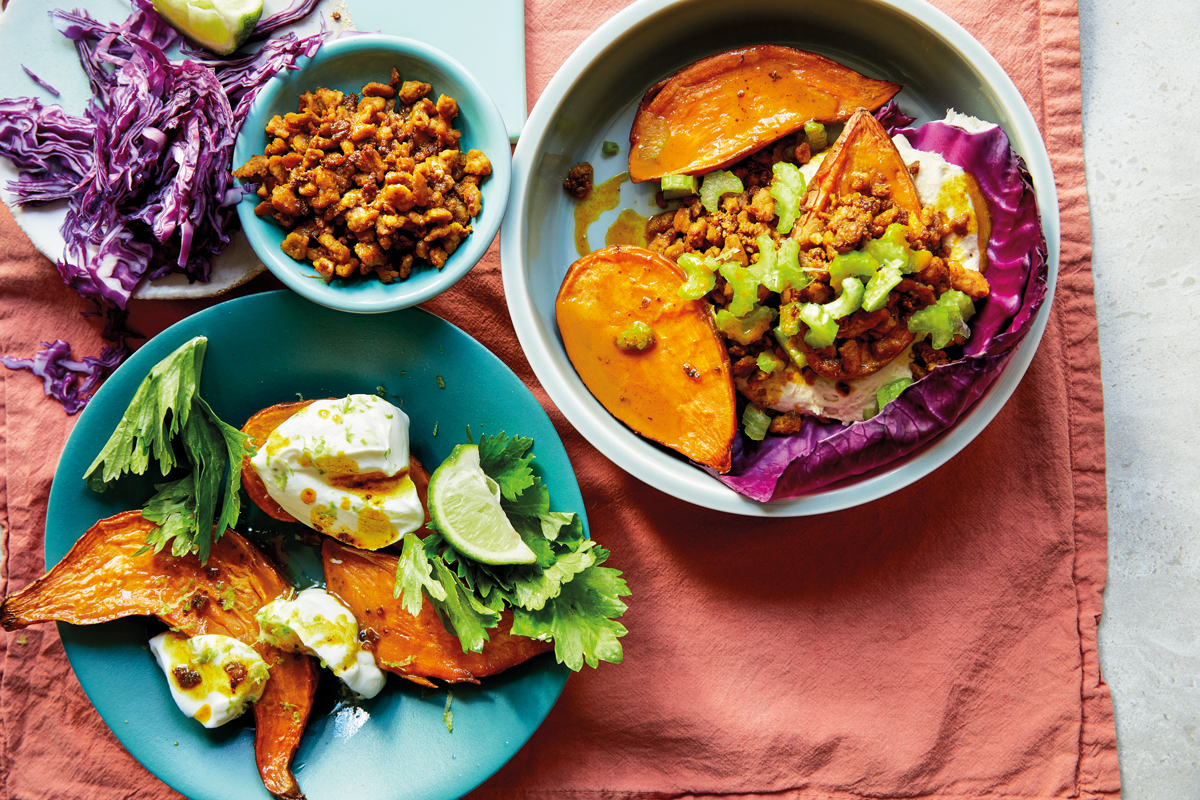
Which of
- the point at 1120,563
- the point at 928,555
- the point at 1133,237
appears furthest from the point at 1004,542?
the point at 1133,237

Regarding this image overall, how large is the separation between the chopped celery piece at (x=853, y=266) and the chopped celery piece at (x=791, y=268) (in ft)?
0.21

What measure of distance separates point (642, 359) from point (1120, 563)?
63.8 inches

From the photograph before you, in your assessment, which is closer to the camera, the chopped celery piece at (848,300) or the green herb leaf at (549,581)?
the chopped celery piece at (848,300)

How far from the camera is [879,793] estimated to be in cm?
215

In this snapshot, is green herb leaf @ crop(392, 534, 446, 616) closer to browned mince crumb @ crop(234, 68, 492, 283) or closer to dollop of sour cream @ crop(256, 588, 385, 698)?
dollop of sour cream @ crop(256, 588, 385, 698)

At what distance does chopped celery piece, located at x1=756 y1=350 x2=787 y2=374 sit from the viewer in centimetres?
183

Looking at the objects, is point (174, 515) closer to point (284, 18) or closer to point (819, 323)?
point (284, 18)

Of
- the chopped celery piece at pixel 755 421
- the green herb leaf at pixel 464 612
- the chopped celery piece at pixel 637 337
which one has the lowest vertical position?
the green herb leaf at pixel 464 612

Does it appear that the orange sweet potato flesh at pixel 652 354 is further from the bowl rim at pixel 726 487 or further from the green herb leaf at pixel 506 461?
the green herb leaf at pixel 506 461

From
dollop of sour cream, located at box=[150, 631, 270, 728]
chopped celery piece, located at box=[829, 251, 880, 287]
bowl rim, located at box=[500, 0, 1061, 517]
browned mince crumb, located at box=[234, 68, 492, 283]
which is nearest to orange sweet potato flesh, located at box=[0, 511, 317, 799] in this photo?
dollop of sour cream, located at box=[150, 631, 270, 728]

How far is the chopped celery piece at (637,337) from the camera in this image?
5.99 ft

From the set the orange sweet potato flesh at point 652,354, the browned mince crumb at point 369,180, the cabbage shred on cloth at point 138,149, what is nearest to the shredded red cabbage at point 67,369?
the cabbage shred on cloth at point 138,149

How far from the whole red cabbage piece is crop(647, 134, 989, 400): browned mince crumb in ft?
0.28

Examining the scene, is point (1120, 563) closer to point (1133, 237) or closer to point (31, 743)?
point (1133, 237)
